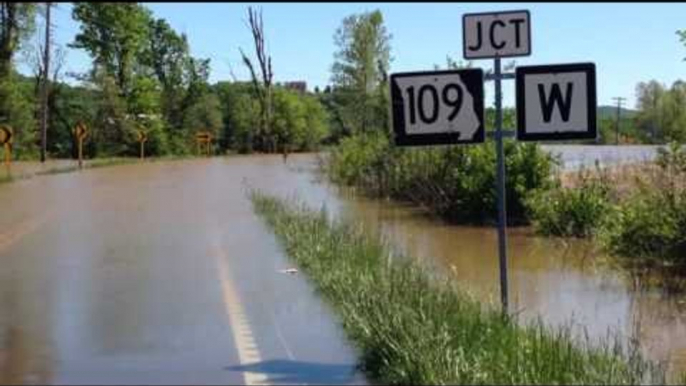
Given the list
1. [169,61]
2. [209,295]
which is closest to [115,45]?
[169,61]

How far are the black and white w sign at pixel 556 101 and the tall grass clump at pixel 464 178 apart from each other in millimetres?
12694

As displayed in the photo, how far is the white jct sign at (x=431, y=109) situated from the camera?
370 inches

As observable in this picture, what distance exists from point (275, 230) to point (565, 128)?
10.2 m

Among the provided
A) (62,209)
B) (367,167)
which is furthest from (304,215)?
(367,167)

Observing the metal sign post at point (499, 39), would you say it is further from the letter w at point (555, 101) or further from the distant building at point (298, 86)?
the distant building at point (298, 86)

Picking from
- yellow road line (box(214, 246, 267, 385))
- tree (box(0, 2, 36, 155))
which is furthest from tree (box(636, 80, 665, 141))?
tree (box(0, 2, 36, 155))

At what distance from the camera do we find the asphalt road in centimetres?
865

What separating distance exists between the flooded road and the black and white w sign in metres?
2.10

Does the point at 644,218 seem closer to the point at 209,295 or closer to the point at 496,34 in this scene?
the point at 209,295

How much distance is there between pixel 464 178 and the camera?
23.1m

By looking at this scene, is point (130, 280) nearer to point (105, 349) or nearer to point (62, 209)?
point (105, 349)

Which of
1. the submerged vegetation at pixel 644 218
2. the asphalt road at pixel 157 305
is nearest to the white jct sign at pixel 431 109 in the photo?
the asphalt road at pixel 157 305

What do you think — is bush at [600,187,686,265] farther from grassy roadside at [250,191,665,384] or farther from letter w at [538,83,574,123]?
letter w at [538,83,574,123]

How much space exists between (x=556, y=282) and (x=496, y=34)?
548 centimetres
